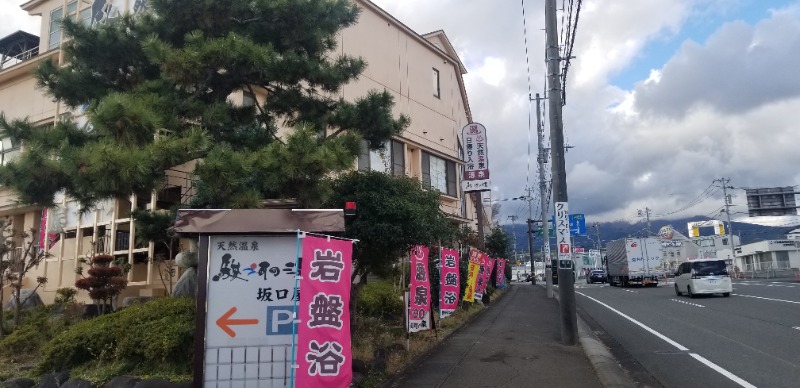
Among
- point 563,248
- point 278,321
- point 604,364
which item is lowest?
point 604,364

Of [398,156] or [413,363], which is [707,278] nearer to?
[398,156]

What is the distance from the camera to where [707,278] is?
25.7m

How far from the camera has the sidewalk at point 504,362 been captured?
8.51 m

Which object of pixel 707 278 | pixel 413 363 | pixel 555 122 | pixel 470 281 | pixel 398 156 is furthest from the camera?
pixel 707 278

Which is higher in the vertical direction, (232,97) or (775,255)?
(232,97)

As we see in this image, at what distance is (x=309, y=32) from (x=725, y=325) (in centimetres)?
1328

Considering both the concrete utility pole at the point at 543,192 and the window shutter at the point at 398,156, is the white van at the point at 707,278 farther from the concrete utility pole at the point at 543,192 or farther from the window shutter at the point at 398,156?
the window shutter at the point at 398,156

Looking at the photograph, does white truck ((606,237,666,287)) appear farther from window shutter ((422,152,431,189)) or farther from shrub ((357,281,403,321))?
shrub ((357,281,403,321))

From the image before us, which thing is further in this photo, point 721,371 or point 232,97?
point 232,97

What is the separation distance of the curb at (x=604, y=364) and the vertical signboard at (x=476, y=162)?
10248 mm

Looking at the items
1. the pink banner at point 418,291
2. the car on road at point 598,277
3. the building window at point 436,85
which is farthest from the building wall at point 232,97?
the car on road at point 598,277

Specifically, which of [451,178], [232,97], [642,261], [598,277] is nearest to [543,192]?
[451,178]

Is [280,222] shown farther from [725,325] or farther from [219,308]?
[725,325]

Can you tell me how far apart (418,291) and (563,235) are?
11.9ft
